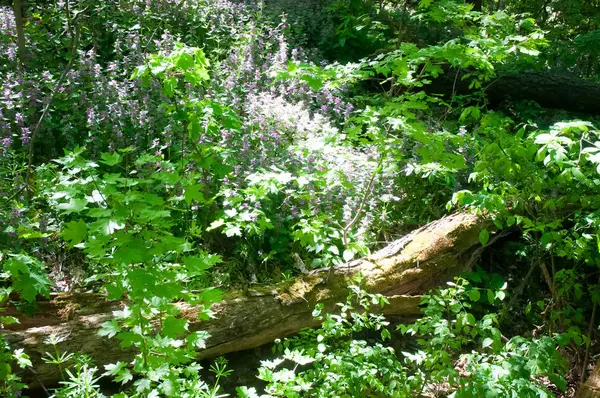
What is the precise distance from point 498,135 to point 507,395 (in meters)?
1.63

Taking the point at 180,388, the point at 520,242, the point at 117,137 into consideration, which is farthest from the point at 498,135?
the point at 117,137

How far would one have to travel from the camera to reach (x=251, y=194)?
3.53 meters

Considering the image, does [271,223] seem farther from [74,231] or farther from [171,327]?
[74,231]

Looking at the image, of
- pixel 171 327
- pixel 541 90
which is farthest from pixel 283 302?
pixel 541 90

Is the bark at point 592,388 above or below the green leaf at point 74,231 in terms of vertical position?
below

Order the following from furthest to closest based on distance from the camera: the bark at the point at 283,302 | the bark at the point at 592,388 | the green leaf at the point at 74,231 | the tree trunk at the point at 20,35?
the tree trunk at the point at 20,35
the bark at the point at 283,302
the bark at the point at 592,388
the green leaf at the point at 74,231

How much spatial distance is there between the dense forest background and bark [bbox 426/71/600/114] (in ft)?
0.80

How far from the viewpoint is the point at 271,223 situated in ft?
12.9

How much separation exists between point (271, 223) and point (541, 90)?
194 inches

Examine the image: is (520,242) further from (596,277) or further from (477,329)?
(477,329)

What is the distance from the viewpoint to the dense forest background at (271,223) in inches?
103

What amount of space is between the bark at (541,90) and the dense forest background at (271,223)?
242 millimetres

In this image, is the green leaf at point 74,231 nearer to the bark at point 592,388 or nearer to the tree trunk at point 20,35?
the bark at point 592,388

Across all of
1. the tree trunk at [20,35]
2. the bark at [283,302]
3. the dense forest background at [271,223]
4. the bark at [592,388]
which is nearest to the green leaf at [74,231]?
the dense forest background at [271,223]
